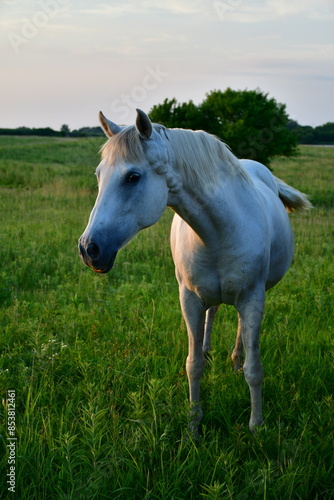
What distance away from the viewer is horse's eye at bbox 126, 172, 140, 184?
7.20ft

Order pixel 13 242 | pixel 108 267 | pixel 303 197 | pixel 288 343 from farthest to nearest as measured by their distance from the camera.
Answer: pixel 13 242 → pixel 303 197 → pixel 288 343 → pixel 108 267

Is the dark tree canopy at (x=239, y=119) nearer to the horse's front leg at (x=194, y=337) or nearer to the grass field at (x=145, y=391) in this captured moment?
the grass field at (x=145, y=391)

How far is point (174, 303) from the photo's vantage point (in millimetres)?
5027

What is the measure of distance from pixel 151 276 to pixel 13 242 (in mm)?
2681

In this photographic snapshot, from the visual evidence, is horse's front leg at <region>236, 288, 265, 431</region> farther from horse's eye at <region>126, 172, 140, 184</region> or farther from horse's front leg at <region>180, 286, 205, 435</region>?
horse's eye at <region>126, 172, 140, 184</region>

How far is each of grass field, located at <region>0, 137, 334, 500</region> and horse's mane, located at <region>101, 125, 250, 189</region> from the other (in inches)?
47.9

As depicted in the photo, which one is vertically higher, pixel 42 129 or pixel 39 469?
pixel 42 129

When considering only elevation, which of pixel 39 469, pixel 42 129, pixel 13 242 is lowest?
pixel 39 469

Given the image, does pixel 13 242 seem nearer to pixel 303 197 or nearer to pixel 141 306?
pixel 141 306

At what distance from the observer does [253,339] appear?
9.45 ft

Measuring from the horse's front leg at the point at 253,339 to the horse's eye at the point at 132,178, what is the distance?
1098 mm

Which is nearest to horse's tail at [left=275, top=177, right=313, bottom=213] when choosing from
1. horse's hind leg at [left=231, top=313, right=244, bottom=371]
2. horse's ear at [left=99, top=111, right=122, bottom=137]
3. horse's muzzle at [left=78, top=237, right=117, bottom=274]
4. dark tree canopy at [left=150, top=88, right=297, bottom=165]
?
horse's hind leg at [left=231, top=313, right=244, bottom=371]

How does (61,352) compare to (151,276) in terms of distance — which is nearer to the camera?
(61,352)

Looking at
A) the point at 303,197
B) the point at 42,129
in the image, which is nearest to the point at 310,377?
the point at 303,197
